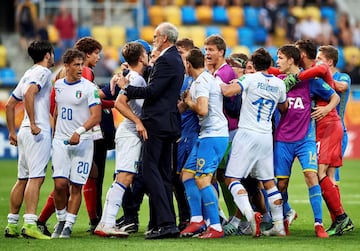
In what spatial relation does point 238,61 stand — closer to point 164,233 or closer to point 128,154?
point 128,154

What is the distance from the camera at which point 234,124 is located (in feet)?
38.3

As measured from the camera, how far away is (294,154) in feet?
36.7

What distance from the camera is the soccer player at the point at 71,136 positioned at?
10727 millimetres

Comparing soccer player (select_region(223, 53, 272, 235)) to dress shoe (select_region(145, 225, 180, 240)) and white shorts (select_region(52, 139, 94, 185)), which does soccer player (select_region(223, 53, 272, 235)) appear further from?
white shorts (select_region(52, 139, 94, 185))

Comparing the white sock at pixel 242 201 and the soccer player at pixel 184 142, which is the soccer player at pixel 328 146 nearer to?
the white sock at pixel 242 201

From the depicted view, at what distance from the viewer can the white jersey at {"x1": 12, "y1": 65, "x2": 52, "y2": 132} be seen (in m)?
10.8

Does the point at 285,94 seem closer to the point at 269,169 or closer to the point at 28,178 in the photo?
the point at 269,169

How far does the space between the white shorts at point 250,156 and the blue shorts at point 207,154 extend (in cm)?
14

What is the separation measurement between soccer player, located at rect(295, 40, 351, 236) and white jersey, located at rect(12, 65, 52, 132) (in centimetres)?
296

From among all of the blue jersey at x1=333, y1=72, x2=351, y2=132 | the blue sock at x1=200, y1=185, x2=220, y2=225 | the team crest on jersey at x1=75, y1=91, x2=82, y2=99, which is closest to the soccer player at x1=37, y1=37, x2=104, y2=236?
the team crest on jersey at x1=75, y1=91, x2=82, y2=99

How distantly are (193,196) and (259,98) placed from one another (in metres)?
1.32

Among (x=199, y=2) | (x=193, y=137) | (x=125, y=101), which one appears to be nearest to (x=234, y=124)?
(x=193, y=137)

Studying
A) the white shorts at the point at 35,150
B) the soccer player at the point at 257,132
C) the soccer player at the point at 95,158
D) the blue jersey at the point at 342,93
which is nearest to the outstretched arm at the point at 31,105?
the white shorts at the point at 35,150

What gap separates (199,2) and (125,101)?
20.8m
